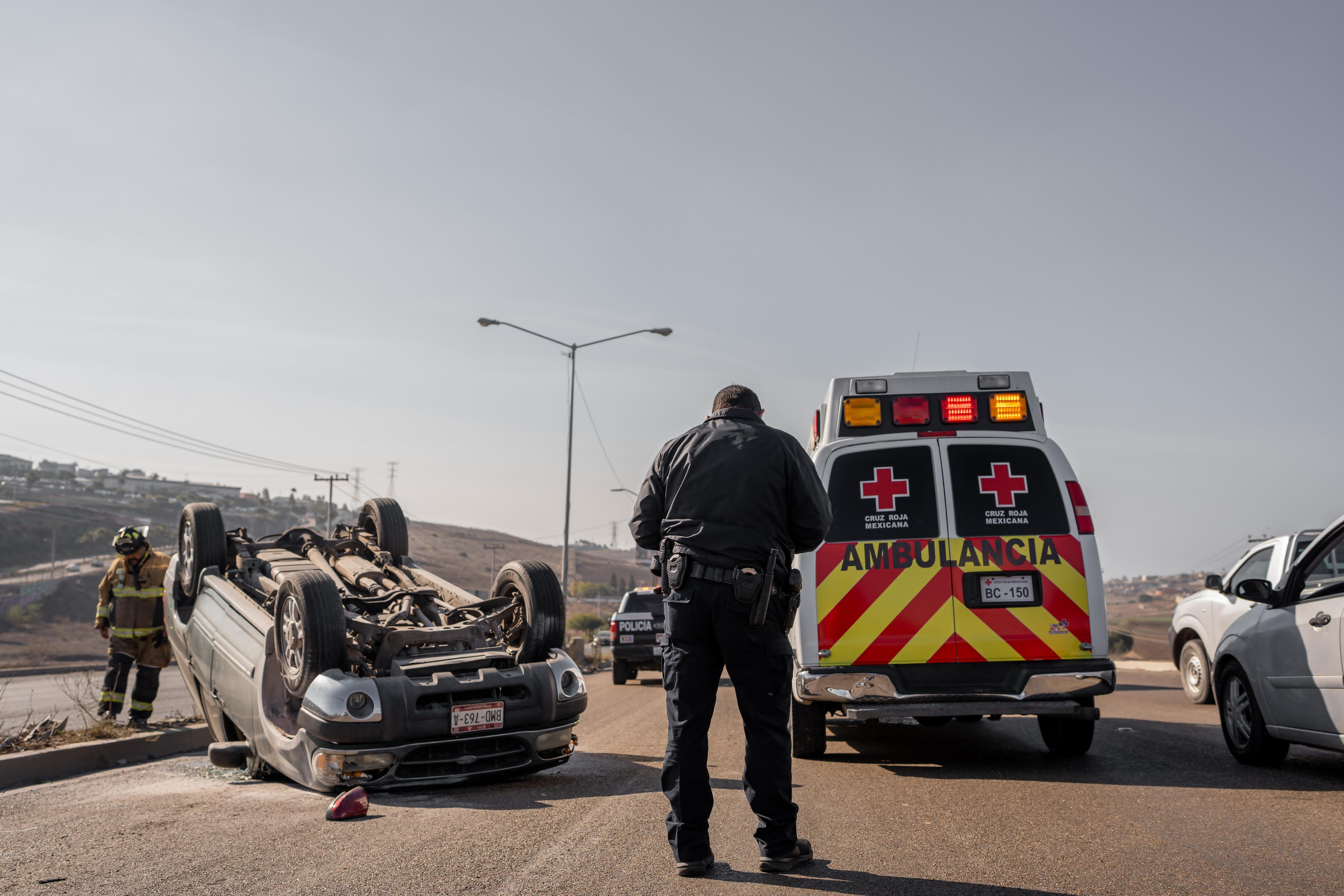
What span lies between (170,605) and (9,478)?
138520mm

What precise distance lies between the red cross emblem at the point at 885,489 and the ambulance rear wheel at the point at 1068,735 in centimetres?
191

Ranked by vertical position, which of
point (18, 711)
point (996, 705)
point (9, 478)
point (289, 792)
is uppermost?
point (9, 478)

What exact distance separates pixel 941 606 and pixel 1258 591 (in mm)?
2086

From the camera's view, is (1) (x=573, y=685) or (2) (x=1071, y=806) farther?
(1) (x=573, y=685)

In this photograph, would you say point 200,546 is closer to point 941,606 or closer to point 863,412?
point 863,412

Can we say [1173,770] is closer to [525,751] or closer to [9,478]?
[525,751]

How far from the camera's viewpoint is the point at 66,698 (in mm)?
16797

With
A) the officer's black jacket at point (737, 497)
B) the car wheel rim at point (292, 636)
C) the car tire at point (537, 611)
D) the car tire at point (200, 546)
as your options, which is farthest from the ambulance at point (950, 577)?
the car tire at point (200, 546)

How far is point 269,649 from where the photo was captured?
640 cm

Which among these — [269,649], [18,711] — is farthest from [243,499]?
[269,649]

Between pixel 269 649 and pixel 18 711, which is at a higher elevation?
pixel 269 649

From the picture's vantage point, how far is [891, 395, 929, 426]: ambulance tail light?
7129 millimetres

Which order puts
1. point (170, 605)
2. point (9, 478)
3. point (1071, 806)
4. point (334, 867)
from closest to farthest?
point (334, 867)
point (1071, 806)
point (170, 605)
point (9, 478)

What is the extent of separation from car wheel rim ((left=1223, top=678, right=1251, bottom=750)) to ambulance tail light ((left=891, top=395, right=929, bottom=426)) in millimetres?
2834
